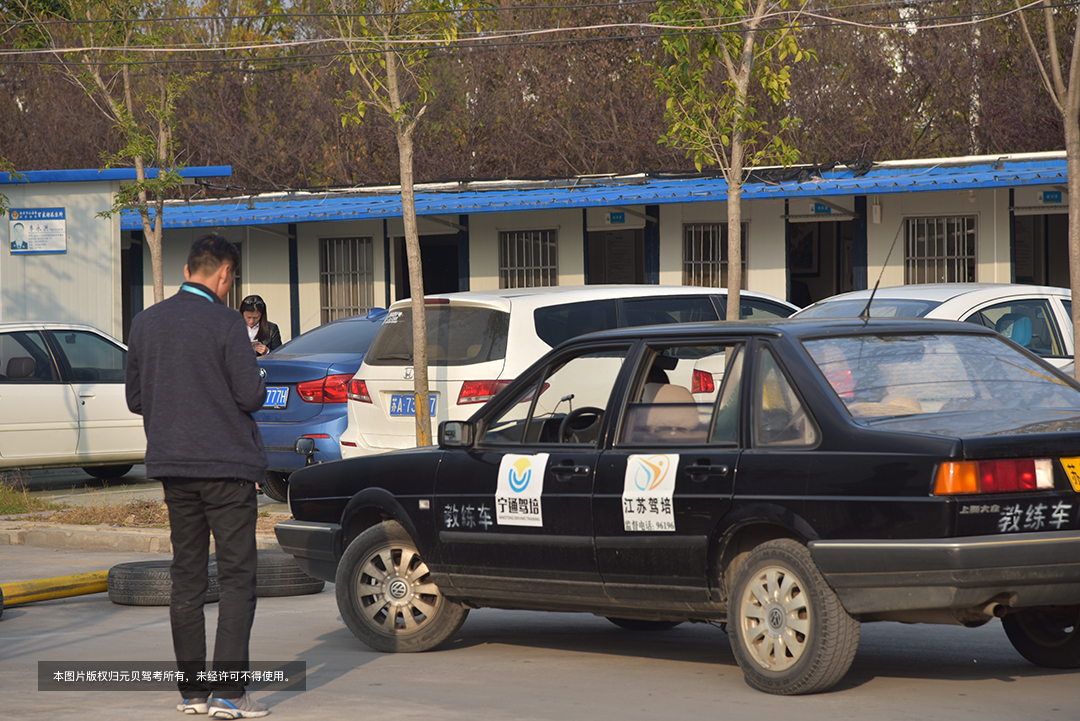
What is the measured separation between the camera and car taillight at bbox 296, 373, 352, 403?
11359 millimetres

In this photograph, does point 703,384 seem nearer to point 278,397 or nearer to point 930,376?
point 930,376

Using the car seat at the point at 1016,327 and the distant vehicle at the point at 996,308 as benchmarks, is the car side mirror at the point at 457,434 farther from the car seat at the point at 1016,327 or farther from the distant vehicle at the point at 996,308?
the car seat at the point at 1016,327

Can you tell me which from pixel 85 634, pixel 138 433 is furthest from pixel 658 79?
pixel 85 634

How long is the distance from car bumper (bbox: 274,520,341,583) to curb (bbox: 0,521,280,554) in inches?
118

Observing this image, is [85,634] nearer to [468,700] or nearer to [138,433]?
[468,700]

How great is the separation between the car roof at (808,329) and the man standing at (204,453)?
1.93m

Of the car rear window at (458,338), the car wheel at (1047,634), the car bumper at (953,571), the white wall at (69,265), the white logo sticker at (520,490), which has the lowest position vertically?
the car wheel at (1047,634)

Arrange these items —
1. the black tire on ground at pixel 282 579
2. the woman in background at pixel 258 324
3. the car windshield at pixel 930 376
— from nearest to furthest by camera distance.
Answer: the car windshield at pixel 930 376 < the black tire on ground at pixel 282 579 < the woman in background at pixel 258 324

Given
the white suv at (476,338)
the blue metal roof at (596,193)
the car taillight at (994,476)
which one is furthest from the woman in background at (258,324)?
the car taillight at (994,476)

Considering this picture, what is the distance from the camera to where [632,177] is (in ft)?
70.2

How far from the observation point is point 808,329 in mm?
5785

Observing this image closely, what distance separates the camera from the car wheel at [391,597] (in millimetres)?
6594

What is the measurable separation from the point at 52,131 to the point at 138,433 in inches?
1247

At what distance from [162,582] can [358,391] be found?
2.78 metres
